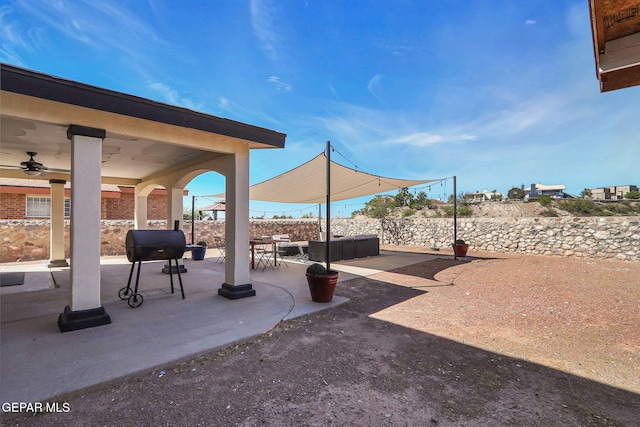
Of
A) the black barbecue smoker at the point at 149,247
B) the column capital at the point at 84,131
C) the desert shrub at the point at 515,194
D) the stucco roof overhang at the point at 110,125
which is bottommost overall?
the black barbecue smoker at the point at 149,247

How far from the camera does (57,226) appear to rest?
286 inches

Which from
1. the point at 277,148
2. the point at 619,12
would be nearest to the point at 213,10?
the point at 277,148

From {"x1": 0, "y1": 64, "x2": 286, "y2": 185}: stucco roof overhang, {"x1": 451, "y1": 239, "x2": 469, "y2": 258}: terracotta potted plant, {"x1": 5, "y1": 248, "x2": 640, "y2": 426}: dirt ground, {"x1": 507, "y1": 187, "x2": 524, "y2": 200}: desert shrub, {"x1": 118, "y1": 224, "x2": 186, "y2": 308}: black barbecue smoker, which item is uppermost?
{"x1": 507, "y1": 187, "x2": 524, "y2": 200}: desert shrub

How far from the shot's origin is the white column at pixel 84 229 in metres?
3.02

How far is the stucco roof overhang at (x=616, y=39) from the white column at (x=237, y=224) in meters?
3.98

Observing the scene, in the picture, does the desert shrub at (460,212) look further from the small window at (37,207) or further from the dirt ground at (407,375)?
the small window at (37,207)

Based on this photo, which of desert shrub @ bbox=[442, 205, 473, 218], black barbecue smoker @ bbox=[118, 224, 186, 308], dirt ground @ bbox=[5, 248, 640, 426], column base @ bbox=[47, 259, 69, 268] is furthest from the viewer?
desert shrub @ bbox=[442, 205, 473, 218]

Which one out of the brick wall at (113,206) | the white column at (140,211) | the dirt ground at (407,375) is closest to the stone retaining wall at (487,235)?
the white column at (140,211)

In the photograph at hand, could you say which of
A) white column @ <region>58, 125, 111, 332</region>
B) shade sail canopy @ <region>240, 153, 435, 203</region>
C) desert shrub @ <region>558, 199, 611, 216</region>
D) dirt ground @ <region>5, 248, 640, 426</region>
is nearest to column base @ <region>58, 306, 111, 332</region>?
white column @ <region>58, 125, 111, 332</region>

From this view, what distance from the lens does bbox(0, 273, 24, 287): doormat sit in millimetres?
5077

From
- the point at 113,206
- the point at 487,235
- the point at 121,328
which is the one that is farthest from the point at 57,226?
the point at 487,235

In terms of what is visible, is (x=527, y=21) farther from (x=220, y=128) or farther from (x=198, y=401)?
(x=198, y=401)

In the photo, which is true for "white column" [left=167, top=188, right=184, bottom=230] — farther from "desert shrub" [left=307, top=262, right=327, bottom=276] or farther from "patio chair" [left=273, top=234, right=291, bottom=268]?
"desert shrub" [left=307, top=262, right=327, bottom=276]

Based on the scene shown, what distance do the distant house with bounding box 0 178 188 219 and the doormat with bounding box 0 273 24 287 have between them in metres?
5.09
